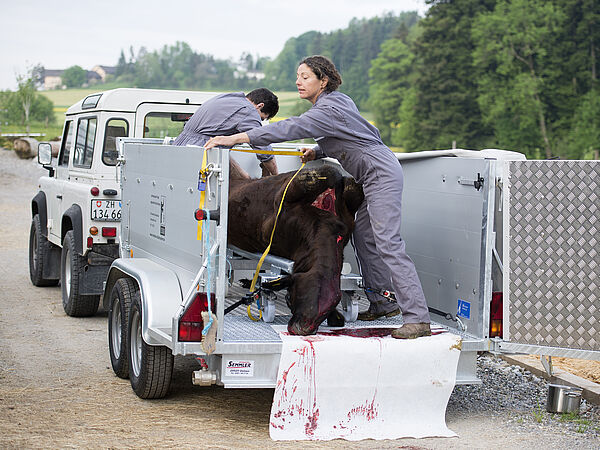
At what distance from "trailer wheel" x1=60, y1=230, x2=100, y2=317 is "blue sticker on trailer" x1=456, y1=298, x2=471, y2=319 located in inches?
190

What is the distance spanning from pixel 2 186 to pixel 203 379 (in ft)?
88.9

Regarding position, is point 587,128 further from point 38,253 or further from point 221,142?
point 221,142

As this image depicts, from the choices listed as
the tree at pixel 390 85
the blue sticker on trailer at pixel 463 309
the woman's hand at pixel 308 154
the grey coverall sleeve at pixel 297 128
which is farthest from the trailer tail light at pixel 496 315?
the tree at pixel 390 85

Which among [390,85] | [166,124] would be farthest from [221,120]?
[390,85]

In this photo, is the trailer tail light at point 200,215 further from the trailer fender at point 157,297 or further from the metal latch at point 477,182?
the metal latch at point 477,182

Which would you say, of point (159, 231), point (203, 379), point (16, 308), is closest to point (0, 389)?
point (159, 231)

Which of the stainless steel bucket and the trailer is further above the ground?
the trailer

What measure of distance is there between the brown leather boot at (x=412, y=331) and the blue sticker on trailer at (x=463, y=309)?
33 cm

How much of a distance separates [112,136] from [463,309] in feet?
16.9

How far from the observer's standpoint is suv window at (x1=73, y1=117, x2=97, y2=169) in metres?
9.99

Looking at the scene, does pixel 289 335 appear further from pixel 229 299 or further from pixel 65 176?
pixel 65 176

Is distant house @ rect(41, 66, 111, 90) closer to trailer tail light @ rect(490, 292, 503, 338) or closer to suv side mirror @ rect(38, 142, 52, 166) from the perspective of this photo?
suv side mirror @ rect(38, 142, 52, 166)

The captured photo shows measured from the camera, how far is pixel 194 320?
5453 millimetres

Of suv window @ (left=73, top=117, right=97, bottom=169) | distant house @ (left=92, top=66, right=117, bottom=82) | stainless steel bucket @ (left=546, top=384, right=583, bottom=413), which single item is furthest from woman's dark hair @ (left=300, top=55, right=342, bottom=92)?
distant house @ (left=92, top=66, right=117, bottom=82)
